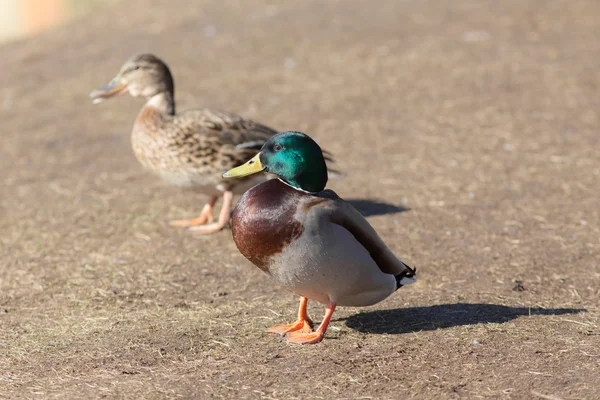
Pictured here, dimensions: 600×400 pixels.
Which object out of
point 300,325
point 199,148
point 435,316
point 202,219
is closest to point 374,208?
point 202,219

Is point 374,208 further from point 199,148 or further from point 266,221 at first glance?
point 266,221

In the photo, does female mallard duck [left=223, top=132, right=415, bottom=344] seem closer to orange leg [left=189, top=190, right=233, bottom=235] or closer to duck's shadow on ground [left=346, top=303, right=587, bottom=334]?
duck's shadow on ground [left=346, top=303, right=587, bottom=334]

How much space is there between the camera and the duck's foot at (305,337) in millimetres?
4652

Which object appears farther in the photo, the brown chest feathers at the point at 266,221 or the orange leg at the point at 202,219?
the orange leg at the point at 202,219

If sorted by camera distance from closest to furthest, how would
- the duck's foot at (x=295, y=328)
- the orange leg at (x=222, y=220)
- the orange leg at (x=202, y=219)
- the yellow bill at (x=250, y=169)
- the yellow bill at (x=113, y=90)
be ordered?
the yellow bill at (x=250, y=169) → the duck's foot at (x=295, y=328) → the orange leg at (x=222, y=220) → the orange leg at (x=202, y=219) → the yellow bill at (x=113, y=90)

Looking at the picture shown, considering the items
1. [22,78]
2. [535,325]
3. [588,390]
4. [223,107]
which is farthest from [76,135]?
[588,390]

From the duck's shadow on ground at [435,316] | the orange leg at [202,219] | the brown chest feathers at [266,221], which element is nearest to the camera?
the brown chest feathers at [266,221]

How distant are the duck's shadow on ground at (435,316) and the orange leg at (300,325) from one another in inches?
10.8

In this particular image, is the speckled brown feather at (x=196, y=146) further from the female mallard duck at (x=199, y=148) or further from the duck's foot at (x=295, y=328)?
the duck's foot at (x=295, y=328)

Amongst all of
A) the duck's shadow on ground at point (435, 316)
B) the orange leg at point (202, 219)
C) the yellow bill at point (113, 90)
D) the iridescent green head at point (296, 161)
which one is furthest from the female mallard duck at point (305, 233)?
the yellow bill at point (113, 90)

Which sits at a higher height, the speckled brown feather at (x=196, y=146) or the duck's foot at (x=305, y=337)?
the speckled brown feather at (x=196, y=146)

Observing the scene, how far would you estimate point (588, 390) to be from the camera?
4.14 meters

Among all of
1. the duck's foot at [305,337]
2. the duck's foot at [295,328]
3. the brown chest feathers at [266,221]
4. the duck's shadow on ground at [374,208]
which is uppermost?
the brown chest feathers at [266,221]

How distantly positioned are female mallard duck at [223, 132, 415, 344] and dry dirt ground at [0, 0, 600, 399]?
1.22 feet
